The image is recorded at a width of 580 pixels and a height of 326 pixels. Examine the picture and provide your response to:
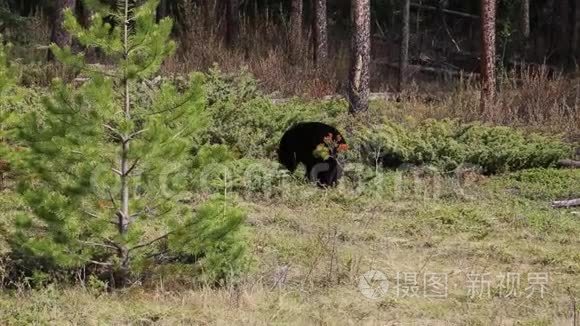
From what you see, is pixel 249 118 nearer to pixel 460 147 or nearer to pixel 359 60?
pixel 359 60

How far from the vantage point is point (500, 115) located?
41.9ft

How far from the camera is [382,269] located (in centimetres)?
678

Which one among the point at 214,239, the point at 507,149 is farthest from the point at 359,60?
the point at 214,239

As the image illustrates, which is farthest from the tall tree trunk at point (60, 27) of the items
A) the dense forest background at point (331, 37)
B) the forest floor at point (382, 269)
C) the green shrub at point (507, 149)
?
the green shrub at point (507, 149)

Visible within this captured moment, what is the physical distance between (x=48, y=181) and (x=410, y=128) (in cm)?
701

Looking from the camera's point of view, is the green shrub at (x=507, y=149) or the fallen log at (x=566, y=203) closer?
the fallen log at (x=566, y=203)

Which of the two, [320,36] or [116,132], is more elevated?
[320,36]

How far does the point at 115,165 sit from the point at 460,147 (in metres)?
5.61

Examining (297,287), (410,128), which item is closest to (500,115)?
(410,128)

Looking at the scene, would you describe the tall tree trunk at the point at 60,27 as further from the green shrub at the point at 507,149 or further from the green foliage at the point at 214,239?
the green foliage at the point at 214,239

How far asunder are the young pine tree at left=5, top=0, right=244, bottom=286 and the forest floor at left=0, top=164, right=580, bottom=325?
0.31m

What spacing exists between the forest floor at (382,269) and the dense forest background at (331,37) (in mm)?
5823

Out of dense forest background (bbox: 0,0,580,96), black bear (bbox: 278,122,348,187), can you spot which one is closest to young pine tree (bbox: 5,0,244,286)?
black bear (bbox: 278,122,348,187)

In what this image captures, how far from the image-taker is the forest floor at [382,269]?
18.1 feet
